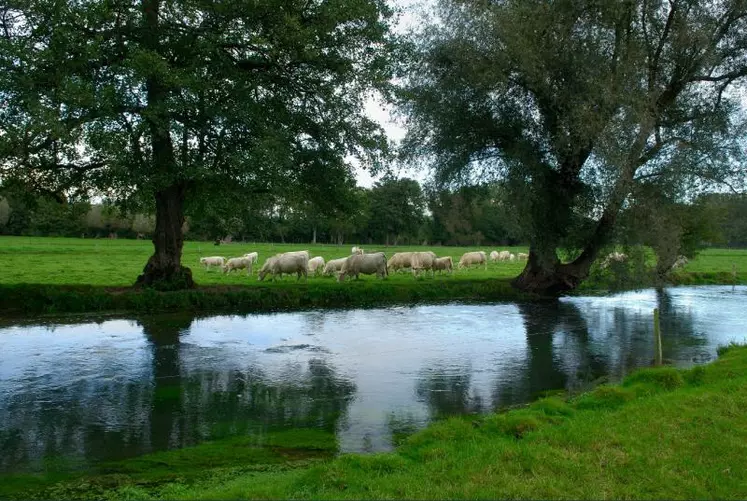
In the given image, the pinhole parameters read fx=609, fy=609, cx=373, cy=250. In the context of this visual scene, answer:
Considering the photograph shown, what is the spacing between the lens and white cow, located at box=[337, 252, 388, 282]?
104 feet

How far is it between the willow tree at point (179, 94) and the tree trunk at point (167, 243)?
5 centimetres

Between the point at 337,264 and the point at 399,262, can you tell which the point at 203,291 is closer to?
the point at 337,264

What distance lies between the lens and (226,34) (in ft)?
63.7

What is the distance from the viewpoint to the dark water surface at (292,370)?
9461mm

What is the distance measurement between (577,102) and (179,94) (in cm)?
1379

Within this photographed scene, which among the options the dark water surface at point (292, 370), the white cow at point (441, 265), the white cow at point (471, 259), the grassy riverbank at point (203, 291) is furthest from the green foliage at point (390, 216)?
the dark water surface at point (292, 370)

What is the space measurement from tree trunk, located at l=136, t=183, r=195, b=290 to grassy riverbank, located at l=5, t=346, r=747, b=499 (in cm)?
1536

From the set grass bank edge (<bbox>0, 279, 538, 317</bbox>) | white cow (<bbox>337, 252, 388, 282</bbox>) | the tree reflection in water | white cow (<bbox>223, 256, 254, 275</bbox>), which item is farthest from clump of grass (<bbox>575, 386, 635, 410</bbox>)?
white cow (<bbox>223, 256, 254, 275</bbox>)

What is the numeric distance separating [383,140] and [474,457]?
631 inches

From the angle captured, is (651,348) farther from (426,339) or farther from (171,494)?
(171,494)

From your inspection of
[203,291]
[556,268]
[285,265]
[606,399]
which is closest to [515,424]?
[606,399]

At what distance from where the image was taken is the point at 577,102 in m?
22.0

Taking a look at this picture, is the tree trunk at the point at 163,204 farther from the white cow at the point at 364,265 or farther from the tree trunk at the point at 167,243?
the white cow at the point at 364,265

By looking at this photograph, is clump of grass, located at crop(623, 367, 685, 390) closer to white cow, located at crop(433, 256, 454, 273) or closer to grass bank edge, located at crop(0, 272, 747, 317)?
grass bank edge, located at crop(0, 272, 747, 317)
